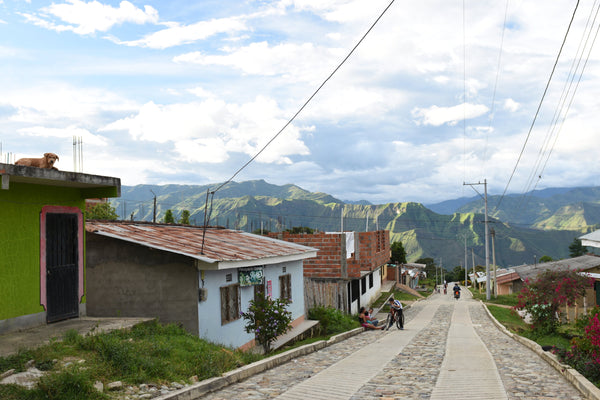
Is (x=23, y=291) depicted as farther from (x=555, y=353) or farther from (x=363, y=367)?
(x=555, y=353)

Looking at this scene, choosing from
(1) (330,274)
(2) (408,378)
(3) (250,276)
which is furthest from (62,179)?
(1) (330,274)

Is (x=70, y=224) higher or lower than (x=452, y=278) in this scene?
higher

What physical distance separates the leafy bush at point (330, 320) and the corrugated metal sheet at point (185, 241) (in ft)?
12.0

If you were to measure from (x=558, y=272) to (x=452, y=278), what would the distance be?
375ft

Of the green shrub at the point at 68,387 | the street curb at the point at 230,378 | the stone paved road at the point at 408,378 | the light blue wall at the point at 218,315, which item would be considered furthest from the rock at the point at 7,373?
the light blue wall at the point at 218,315

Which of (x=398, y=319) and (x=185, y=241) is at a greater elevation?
(x=185, y=241)

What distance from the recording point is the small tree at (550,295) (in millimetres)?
19297

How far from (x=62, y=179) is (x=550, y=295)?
1771cm

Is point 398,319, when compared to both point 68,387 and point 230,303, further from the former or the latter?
point 68,387

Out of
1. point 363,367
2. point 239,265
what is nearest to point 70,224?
point 239,265

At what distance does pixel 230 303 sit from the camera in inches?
568

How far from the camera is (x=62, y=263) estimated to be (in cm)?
1164

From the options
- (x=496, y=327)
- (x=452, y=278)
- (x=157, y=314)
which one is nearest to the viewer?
(x=157, y=314)

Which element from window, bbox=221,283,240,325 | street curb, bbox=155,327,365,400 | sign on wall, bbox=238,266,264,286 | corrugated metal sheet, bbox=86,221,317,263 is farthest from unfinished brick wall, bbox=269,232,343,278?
street curb, bbox=155,327,365,400
